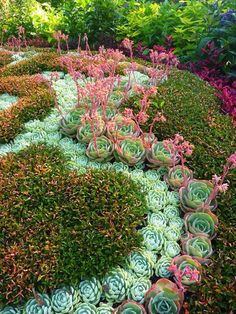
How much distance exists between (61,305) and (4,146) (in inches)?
70.3

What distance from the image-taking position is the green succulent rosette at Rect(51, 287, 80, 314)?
2.68m

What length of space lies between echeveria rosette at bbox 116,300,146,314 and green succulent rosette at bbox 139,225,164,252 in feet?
1.56

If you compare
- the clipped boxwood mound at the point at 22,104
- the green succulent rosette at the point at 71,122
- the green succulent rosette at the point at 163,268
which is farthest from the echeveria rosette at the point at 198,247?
the clipped boxwood mound at the point at 22,104

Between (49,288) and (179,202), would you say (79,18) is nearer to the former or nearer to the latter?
(179,202)

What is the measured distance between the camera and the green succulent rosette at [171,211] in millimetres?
3271

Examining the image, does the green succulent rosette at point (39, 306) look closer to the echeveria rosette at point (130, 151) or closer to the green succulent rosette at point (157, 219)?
the green succulent rosette at point (157, 219)

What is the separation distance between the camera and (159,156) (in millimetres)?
3564

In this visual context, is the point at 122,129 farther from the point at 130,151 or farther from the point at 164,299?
the point at 164,299

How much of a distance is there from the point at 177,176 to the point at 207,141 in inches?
22.7

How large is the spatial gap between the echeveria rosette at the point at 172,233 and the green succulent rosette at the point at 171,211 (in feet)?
0.44

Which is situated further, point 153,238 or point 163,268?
point 153,238

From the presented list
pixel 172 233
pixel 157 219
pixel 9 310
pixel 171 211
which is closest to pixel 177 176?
pixel 171 211

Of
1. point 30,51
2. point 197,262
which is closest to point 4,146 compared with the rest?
point 197,262

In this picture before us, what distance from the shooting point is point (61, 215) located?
10.3ft
